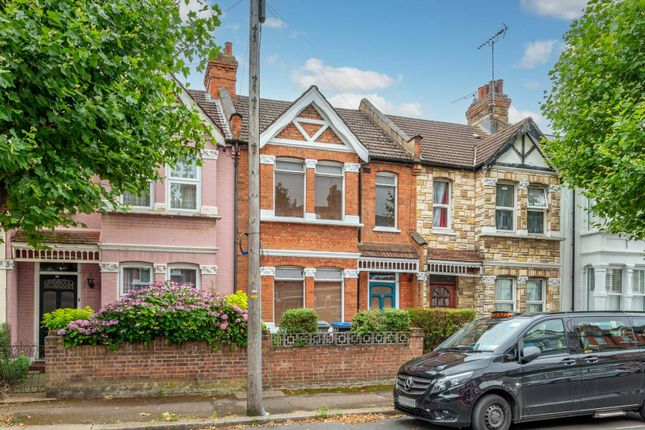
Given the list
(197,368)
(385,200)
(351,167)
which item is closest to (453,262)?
(385,200)

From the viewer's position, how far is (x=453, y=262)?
18438 mm

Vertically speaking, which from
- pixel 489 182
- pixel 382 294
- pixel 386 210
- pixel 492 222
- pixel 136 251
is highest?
pixel 489 182

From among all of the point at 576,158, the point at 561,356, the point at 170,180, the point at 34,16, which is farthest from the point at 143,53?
the point at 576,158

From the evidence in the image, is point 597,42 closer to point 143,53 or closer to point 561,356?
point 561,356

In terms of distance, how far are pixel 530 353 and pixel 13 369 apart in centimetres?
1016

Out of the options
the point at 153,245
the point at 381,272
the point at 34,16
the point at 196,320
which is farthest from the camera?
the point at 381,272

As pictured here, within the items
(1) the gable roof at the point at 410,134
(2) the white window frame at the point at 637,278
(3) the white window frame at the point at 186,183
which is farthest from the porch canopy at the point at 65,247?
(2) the white window frame at the point at 637,278

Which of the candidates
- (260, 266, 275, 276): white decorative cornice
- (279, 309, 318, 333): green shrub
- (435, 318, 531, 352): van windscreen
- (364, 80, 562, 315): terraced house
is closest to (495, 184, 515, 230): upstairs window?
(364, 80, 562, 315): terraced house

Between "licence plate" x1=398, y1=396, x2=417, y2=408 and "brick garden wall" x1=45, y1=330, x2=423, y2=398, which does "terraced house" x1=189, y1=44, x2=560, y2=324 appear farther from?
"licence plate" x1=398, y1=396, x2=417, y2=408

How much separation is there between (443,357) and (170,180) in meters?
9.75

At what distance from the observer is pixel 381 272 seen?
726 inches

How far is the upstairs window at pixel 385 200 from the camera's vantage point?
734 inches

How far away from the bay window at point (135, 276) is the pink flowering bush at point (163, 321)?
12.0 ft

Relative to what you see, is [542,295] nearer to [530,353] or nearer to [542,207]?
[542,207]
